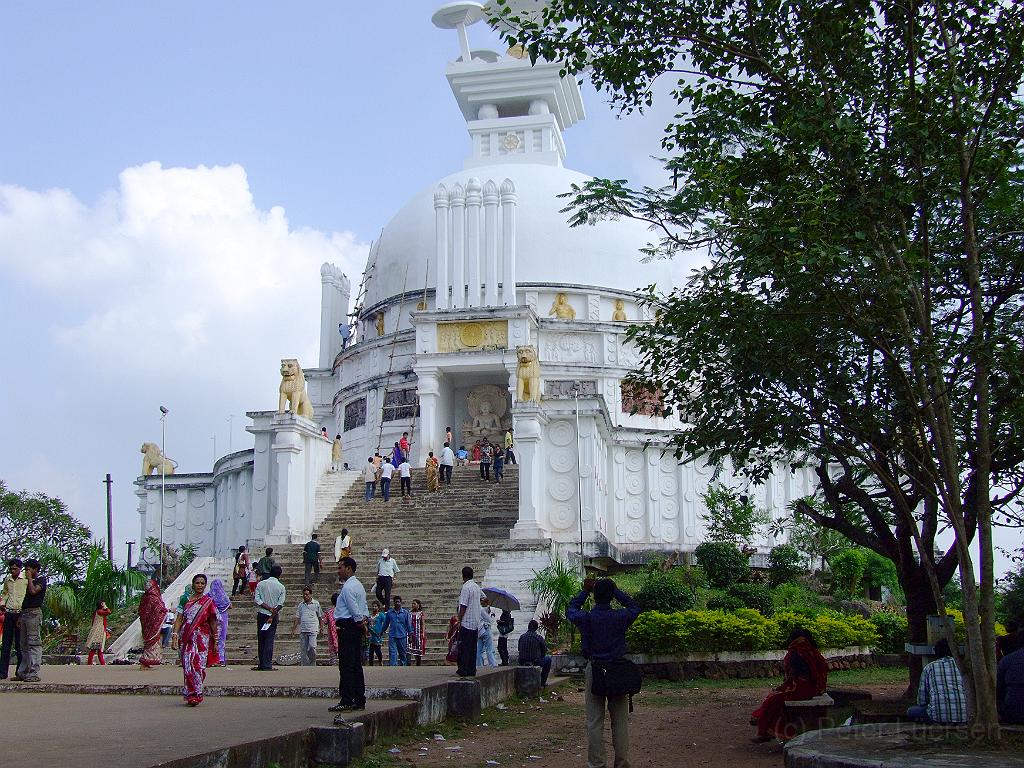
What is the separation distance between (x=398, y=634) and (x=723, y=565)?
963 cm

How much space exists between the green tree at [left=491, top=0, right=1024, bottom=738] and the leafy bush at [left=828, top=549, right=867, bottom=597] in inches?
654

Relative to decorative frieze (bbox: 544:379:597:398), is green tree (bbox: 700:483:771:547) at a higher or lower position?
lower

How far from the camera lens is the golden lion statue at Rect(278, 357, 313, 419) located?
27.5m

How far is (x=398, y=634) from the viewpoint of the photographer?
17797 mm

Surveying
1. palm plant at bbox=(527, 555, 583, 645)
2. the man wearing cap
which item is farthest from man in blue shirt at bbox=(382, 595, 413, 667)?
palm plant at bbox=(527, 555, 583, 645)

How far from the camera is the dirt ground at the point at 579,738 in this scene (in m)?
10.4

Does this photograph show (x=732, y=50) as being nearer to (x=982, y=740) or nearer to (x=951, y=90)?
(x=951, y=90)

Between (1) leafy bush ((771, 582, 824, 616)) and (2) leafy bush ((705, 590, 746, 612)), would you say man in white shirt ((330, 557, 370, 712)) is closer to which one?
(2) leafy bush ((705, 590, 746, 612))

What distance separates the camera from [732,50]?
993 cm

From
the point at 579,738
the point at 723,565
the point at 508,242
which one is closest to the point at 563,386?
the point at 508,242

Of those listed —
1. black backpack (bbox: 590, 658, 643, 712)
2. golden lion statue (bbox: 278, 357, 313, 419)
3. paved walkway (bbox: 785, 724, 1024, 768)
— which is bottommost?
paved walkway (bbox: 785, 724, 1024, 768)

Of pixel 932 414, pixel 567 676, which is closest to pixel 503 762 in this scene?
pixel 932 414

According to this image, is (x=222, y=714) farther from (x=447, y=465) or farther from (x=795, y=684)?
(x=447, y=465)

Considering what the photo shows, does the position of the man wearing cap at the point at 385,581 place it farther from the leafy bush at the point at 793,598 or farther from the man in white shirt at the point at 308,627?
the leafy bush at the point at 793,598
